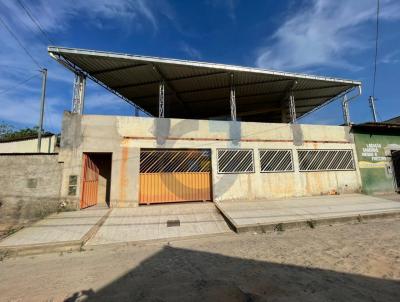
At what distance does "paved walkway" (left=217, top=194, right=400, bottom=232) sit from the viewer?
7.62 meters

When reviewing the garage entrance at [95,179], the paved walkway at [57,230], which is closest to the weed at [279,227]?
the paved walkway at [57,230]

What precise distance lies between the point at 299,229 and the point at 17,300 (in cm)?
710

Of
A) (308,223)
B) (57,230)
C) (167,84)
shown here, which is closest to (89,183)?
(57,230)

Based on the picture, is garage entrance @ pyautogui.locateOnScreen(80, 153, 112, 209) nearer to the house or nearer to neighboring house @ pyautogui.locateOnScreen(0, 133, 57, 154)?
the house

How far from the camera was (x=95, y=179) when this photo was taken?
10.8 meters

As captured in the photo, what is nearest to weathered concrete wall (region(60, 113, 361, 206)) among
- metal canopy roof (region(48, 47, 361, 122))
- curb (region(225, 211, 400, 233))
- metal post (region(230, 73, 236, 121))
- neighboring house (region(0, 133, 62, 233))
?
neighboring house (region(0, 133, 62, 233))

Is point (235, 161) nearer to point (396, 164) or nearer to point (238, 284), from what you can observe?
point (238, 284)

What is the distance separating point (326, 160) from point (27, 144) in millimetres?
16779

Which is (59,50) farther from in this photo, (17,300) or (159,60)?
(17,300)

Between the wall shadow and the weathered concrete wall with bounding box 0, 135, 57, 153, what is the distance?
1132 centimetres

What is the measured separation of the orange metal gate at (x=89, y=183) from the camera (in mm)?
9687

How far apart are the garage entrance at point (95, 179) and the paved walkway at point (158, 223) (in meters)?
1.74

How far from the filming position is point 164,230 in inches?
282

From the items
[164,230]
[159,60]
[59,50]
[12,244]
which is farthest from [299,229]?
[59,50]
